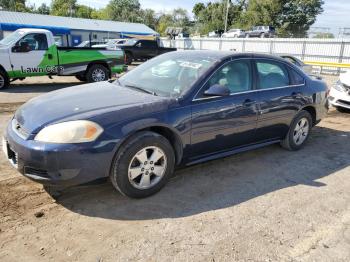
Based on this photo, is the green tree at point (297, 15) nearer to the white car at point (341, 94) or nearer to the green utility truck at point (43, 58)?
the green utility truck at point (43, 58)

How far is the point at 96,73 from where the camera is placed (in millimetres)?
12828

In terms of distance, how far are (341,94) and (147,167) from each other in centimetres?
681

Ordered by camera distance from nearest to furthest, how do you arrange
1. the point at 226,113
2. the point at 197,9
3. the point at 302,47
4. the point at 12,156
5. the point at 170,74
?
the point at 12,156 → the point at 226,113 → the point at 170,74 → the point at 302,47 → the point at 197,9

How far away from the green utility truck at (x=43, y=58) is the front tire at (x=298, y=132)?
8741 mm

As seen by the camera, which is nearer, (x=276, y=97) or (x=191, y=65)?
(x=191, y=65)

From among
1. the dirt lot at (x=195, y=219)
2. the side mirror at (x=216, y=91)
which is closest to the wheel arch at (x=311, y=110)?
the dirt lot at (x=195, y=219)

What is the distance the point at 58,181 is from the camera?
11.0ft

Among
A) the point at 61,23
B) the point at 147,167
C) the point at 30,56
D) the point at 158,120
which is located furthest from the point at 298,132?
the point at 61,23

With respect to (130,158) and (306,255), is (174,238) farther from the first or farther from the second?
(306,255)

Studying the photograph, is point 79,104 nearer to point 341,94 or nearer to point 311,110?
point 311,110

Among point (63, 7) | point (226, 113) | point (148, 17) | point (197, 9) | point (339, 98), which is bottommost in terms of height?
point (339, 98)

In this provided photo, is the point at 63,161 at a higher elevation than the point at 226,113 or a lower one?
lower

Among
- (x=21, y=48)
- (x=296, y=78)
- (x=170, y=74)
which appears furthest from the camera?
(x=21, y=48)


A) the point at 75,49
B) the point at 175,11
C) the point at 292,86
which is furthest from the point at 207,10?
the point at 292,86
